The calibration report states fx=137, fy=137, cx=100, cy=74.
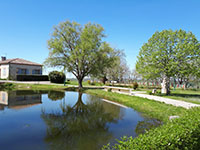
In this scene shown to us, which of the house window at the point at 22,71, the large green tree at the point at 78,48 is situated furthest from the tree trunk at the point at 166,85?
the house window at the point at 22,71

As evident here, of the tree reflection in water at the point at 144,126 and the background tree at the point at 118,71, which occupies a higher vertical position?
the background tree at the point at 118,71

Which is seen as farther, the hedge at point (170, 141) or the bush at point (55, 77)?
the bush at point (55, 77)

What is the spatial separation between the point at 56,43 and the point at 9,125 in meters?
16.1

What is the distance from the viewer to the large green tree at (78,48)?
2053 centimetres

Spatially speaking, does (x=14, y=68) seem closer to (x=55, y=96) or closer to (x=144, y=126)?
(x=55, y=96)

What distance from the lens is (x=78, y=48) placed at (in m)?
20.7

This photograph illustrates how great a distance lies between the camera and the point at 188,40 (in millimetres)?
14602

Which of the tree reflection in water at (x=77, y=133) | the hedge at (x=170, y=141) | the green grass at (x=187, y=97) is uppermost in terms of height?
the hedge at (x=170, y=141)

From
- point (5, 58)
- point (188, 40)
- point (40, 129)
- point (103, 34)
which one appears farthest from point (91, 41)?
point (5, 58)

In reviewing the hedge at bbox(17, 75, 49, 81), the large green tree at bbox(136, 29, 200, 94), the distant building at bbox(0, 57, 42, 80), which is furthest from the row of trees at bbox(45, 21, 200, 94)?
the distant building at bbox(0, 57, 42, 80)

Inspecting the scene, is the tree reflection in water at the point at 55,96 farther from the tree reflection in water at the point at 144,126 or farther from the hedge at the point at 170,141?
the hedge at the point at 170,141

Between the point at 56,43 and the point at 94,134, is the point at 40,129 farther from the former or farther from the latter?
the point at 56,43

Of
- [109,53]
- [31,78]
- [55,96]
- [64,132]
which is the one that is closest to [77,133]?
[64,132]

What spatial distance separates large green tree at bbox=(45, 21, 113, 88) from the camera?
20.5 m
